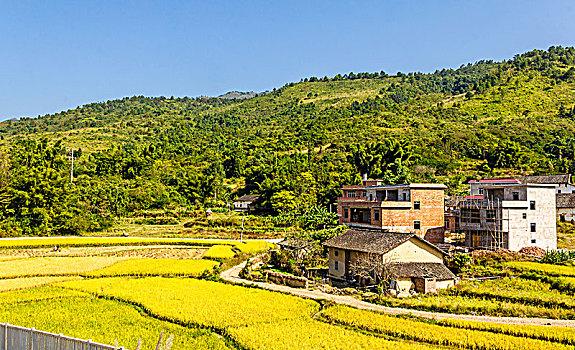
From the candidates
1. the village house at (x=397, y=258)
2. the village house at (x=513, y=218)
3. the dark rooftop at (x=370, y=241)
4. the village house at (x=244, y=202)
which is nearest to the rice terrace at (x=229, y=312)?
the village house at (x=397, y=258)

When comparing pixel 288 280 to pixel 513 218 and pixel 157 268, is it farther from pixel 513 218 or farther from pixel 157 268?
pixel 513 218

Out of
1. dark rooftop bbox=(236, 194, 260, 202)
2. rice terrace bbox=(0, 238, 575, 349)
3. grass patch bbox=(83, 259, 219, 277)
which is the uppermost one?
dark rooftop bbox=(236, 194, 260, 202)

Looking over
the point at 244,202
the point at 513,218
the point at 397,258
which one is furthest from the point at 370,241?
the point at 244,202

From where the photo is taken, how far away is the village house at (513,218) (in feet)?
124

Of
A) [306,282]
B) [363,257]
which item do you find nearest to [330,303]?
[306,282]

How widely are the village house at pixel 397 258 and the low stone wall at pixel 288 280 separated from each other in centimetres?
361

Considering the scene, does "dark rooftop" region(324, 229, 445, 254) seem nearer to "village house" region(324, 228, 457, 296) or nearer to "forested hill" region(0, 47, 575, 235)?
"village house" region(324, 228, 457, 296)

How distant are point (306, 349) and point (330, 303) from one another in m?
7.47

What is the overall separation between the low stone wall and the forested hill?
3627 cm

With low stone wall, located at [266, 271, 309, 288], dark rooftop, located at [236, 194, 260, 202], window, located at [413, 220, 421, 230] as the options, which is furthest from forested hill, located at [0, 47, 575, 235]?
low stone wall, located at [266, 271, 309, 288]

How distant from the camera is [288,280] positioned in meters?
28.7

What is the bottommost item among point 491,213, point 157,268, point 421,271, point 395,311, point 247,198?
point 157,268

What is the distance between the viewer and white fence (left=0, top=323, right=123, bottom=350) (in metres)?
11.5

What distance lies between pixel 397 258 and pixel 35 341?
70.1 feet
